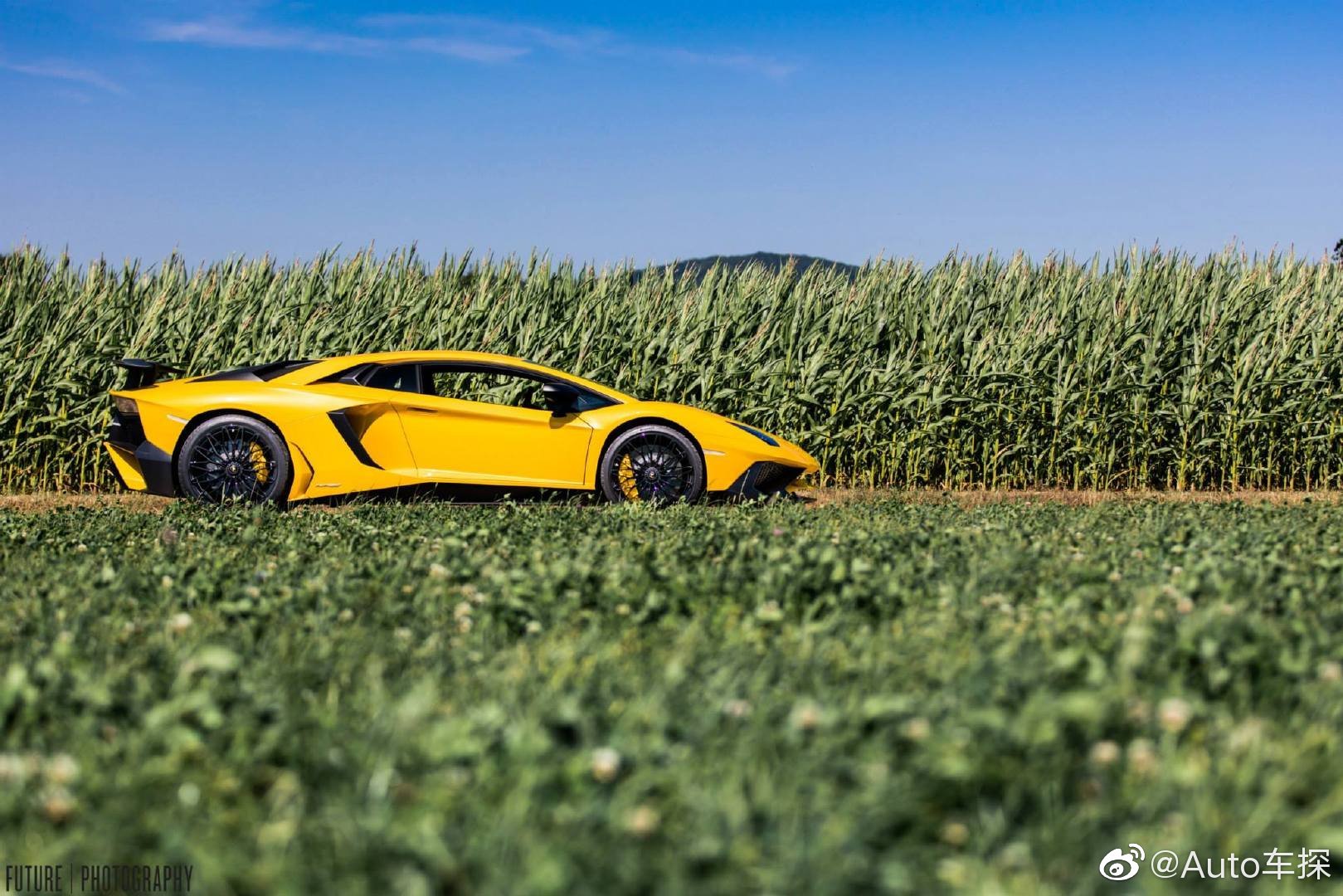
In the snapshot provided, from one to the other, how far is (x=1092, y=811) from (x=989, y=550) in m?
3.81

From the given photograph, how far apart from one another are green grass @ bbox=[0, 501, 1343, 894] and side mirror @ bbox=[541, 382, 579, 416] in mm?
Result: 4321

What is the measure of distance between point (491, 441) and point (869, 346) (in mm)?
5444

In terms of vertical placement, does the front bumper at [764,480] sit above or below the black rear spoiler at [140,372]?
below

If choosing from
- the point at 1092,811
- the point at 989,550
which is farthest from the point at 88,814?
the point at 989,550

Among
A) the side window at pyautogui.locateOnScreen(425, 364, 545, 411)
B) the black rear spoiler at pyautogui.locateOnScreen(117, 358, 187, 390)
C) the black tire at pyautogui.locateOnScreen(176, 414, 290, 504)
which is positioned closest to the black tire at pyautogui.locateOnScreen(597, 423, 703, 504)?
the black tire at pyautogui.locateOnScreen(176, 414, 290, 504)

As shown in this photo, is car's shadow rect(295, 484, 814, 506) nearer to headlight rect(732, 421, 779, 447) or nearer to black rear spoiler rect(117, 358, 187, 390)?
headlight rect(732, 421, 779, 447)

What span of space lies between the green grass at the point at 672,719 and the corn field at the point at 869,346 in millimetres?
7778

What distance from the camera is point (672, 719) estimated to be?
3.56 metres

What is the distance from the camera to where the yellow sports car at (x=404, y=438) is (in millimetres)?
10555

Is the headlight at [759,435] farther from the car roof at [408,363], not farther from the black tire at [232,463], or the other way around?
the black tire at [232,463]

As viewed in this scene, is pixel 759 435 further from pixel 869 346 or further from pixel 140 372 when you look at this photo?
pixel 140 372

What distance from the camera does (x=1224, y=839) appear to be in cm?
292

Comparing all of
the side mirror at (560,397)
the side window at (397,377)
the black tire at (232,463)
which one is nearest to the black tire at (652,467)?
the side mirror at (560,397)

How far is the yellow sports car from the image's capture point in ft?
34.6
